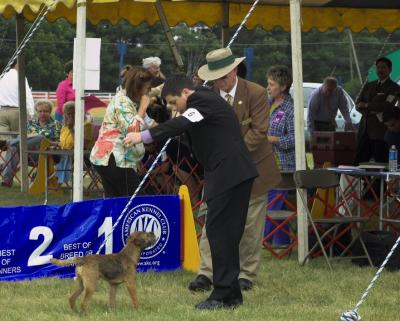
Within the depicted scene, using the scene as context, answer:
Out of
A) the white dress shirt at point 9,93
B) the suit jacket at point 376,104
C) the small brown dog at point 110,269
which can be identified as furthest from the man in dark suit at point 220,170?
the white dress shirt at point 9,93

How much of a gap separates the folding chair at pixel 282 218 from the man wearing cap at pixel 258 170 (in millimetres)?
1175

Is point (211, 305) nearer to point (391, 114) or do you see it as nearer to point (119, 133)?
point (119, 133)

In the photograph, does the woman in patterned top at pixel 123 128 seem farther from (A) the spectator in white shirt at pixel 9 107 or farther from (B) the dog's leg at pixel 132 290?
(A) the spectator in white shirt at pixel 9 107

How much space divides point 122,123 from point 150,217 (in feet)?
2.47

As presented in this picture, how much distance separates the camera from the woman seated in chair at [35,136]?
13.9 m

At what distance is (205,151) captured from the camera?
6.20m

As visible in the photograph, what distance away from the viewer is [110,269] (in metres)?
6.25

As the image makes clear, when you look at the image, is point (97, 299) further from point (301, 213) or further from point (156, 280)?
point (301, 213)

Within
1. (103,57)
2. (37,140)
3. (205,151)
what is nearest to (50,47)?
(103,57)

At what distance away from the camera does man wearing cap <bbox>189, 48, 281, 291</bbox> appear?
23.1 feet

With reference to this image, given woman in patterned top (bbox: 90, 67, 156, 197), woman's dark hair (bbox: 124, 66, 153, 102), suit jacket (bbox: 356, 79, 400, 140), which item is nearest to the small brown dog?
woman in patterned top (bbox: 90, 67, 156, 197)

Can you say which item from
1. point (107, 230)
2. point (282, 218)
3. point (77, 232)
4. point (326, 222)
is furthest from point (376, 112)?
point (77, 232)

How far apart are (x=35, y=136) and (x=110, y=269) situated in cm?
797

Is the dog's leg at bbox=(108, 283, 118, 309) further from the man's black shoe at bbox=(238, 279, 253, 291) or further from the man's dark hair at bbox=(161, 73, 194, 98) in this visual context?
the man's dark hair at bbox=(161, 73, 194, 98)
